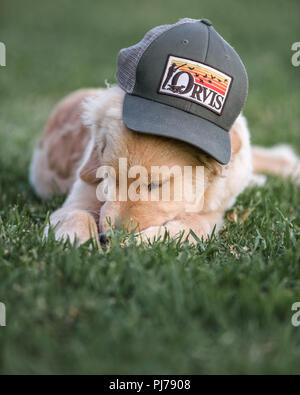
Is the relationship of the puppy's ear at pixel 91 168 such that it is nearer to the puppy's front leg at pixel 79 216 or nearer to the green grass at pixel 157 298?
the puppy's front leg at pixel 79 216

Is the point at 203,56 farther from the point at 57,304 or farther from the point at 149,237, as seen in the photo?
the point at 57,304

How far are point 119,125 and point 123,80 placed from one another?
30 cm

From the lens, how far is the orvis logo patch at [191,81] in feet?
8.50

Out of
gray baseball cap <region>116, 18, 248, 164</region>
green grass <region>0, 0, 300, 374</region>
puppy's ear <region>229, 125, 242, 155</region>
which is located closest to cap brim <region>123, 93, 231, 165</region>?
gray baseball cap <region>116, 18, 248, 164</region>

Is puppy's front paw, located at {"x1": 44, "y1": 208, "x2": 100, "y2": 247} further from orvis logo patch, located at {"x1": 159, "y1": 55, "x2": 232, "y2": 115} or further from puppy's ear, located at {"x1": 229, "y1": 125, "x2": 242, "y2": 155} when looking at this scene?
puppy's ear, located at {"x1": 229, "y1": 125, "x2": 242, "y2": 155}

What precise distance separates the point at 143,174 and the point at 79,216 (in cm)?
57

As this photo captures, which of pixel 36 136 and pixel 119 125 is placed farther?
pixel 36 136

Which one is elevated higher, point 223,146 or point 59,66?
point 59,66

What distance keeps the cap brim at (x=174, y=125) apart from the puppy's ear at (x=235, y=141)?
39 centimetres

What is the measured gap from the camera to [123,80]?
2814 mm

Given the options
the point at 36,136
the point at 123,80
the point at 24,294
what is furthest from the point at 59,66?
the point at 24,294

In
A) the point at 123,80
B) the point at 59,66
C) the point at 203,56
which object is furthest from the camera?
the point at 59,66

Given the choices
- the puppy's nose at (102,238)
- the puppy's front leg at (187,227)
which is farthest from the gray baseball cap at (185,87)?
the puppy's nose at (102,238)

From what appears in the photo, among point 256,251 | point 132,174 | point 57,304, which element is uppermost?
point 132,174
